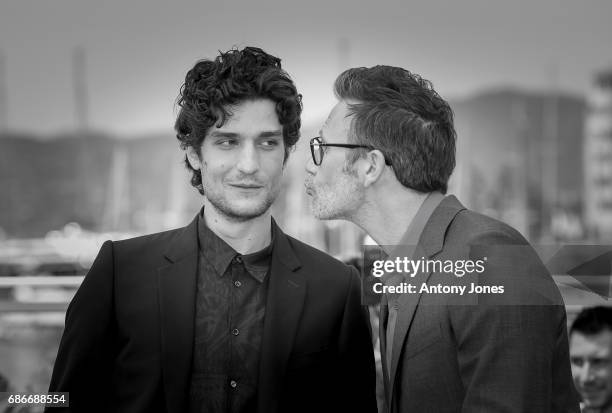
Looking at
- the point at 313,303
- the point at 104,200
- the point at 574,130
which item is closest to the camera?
the point at 313,303

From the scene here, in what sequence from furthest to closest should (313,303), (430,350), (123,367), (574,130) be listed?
(574,130) < (313,303) < (123,367) < (430,350)

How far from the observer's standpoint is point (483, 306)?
88.2 inches

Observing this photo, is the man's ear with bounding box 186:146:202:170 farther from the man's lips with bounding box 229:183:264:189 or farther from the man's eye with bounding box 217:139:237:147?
the man's lips with bounding box 229:183:264:189

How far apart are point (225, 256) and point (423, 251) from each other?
2.54 ft

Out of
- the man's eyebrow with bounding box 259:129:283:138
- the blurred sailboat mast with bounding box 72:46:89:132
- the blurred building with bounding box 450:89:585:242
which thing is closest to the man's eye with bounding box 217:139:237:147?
the man's eyebrow with bounding box 259:129:283:138

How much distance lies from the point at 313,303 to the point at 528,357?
38.5 inches

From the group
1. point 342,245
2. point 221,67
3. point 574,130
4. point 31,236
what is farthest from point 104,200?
point 221,67

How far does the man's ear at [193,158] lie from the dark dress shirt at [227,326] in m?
0.28

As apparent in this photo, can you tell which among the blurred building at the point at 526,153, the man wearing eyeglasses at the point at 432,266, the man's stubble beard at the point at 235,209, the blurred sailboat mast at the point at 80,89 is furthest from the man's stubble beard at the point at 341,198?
the blurred sailboat mast at the point at 80,89

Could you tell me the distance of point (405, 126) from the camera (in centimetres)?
268

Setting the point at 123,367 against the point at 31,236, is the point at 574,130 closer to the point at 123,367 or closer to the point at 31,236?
the point at 31,236

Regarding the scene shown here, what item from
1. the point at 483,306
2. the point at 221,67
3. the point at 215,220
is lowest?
the point at 483,306

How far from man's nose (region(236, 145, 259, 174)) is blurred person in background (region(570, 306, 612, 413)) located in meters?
2.49

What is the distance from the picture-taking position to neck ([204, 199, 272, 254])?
2.98m
